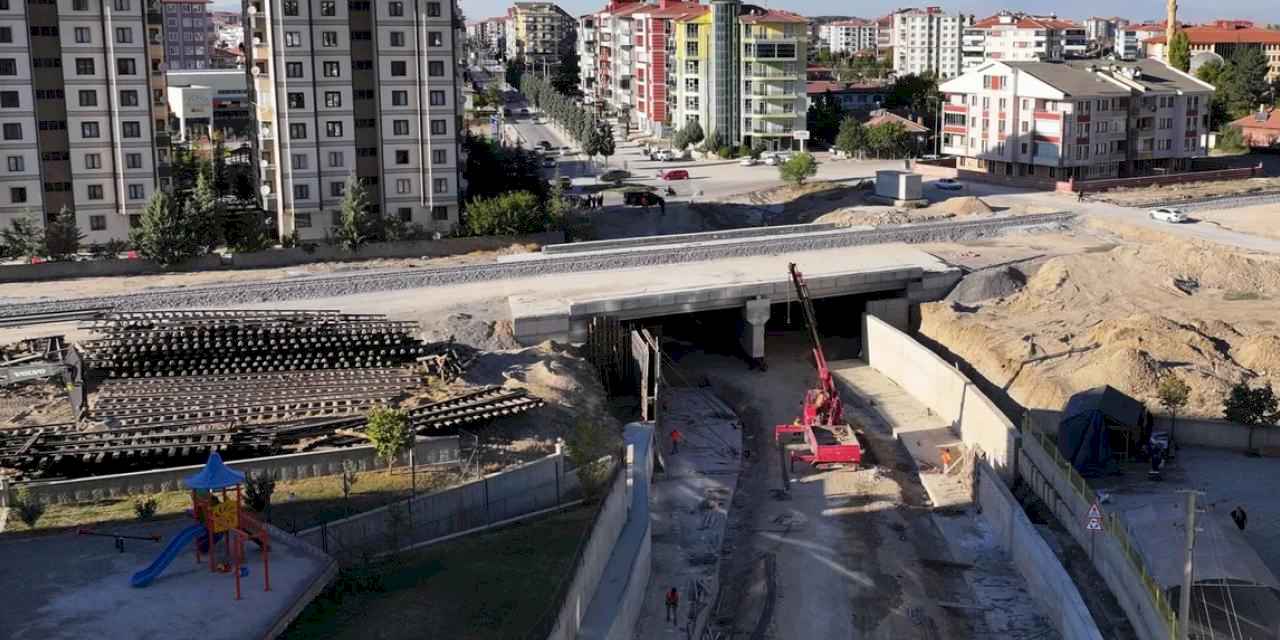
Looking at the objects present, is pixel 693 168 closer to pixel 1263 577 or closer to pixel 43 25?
pixel 43 25

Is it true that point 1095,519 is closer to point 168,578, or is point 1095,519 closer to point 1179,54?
point 168,578

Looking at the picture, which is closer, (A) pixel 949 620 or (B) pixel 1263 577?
(B) pixel 1263 577

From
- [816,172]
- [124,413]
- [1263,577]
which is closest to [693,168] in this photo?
[816,172]

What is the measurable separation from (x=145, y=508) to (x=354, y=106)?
127 ft

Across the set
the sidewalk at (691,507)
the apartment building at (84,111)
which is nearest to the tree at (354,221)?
the apartment building at (84,111)

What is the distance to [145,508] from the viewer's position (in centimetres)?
2973

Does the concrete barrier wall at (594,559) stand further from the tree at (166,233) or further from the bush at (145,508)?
the tree at (166,233)

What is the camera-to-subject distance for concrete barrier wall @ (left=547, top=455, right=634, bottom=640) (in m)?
25.0

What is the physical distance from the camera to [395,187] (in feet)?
220

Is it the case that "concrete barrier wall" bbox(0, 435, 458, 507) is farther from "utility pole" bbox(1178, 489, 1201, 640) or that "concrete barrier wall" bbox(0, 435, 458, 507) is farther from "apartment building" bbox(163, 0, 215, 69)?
"apartment building" bbox(163, 0, 215, 69)

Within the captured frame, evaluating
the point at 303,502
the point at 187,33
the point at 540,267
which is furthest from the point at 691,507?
the point at 187,33

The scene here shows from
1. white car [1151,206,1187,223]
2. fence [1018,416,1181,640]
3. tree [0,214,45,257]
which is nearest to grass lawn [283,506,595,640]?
fence [1018,416,1181,640]

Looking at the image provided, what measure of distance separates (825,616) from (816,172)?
6508cm

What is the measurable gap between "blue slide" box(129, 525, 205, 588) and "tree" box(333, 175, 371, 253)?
36638 millimetres
